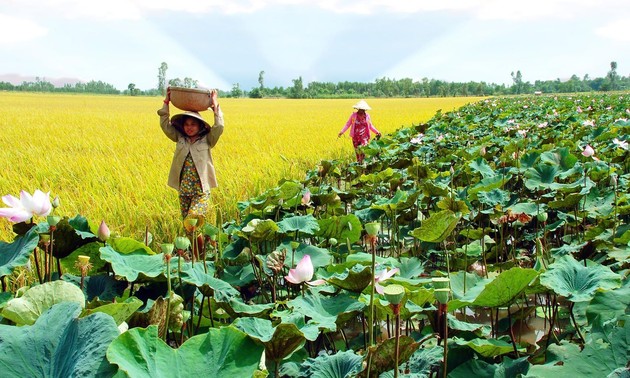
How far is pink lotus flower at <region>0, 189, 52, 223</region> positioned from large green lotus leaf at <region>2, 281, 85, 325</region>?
47cm

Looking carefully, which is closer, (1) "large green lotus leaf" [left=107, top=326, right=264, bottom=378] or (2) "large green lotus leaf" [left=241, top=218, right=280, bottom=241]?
(1) "large green lotus leaf" [left=107, top=326, right=264, bottom=378]

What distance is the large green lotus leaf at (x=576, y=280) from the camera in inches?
49.5

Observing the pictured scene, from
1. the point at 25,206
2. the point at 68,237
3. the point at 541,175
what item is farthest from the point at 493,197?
the point at 25,206

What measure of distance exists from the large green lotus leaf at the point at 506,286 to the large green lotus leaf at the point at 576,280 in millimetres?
61

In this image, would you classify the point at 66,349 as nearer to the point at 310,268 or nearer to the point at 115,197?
the point at 310,268

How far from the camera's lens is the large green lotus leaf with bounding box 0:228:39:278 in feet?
4.29

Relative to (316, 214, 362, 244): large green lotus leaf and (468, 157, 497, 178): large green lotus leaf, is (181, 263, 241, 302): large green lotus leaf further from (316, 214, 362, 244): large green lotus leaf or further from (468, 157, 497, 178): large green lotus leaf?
(468, 157, 497, 178): large green lotus leaf

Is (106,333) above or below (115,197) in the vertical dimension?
above

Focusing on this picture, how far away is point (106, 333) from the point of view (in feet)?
2.61

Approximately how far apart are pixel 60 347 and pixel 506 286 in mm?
912

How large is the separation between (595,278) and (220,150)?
643 centimetres

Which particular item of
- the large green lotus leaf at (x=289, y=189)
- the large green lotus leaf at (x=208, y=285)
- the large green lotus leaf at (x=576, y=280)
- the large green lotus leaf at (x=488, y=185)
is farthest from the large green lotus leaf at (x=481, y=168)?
the large green lotus leaf at (x=208, y=285)

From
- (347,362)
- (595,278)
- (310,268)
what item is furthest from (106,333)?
(595,278)

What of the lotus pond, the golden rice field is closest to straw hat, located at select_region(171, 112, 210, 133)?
the golden rice field
